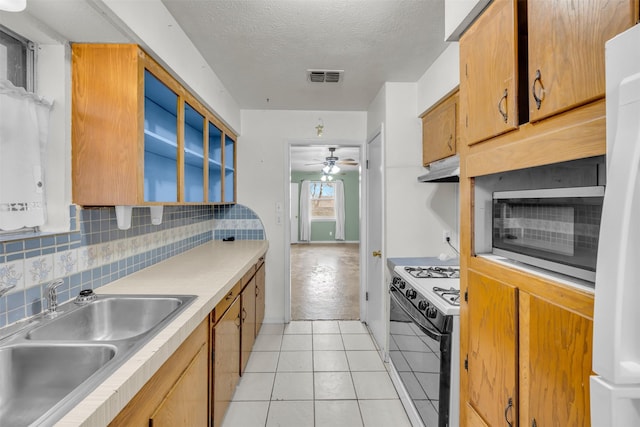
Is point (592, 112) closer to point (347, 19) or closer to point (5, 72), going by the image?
point (347, 19)

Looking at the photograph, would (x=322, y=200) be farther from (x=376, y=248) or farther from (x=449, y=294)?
(x=449, y=294)

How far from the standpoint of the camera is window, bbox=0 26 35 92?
4.15 feet

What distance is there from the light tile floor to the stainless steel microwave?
4.91 ft

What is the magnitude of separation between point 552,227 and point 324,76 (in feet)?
7.07

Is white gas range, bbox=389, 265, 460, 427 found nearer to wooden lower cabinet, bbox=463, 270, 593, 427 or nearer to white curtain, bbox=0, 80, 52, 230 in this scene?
wooden lower cabinet, bbox=463, 270, 593, 427

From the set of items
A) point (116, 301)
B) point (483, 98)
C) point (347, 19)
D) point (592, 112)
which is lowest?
point (116, 301)

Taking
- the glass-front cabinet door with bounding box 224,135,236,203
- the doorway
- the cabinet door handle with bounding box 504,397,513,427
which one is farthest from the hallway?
the cabinet door handle with bounding box 504,397,513,427

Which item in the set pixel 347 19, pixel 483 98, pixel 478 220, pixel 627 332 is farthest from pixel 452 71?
pixel 627 332

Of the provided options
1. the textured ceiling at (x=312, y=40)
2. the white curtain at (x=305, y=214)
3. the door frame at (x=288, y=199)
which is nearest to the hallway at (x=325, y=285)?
the door frame at (x=288, y=199)

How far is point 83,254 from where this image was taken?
61.8 inches

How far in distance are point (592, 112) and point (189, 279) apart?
1870 millimetres

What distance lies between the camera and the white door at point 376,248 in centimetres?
283

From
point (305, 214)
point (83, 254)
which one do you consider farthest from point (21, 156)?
point (305, 214)

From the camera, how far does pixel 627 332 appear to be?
1.67 ft
